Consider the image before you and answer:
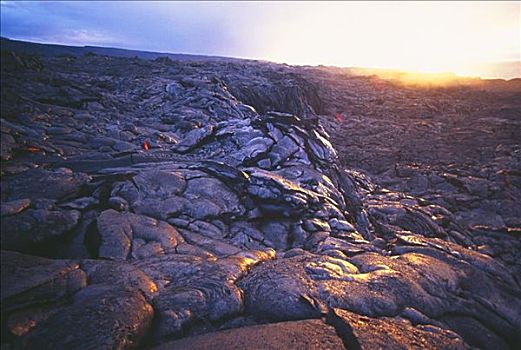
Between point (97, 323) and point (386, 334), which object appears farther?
point (386, 334)

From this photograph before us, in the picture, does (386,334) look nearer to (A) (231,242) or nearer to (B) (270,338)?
(B) (270,338)

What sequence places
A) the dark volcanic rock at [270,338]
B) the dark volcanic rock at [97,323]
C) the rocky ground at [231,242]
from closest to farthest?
the dark volcanic rock at [97,323]
the dark volcanic rock at [270,338]
the rocky ground at [231,242]

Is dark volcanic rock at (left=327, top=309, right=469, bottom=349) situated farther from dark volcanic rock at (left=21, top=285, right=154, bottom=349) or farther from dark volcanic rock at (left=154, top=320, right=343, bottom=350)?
dark volcanic rock at (left=21, top=285, right=154, bottom=349)

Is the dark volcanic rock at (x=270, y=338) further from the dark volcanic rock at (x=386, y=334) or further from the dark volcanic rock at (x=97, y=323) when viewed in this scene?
the dark volcanic rock at (x=97, y=323)

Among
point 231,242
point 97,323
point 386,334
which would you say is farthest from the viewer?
point 231,242

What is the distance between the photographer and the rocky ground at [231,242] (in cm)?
382

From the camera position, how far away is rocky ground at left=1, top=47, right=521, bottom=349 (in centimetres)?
382

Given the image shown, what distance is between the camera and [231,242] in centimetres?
650

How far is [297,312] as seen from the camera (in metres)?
4.32

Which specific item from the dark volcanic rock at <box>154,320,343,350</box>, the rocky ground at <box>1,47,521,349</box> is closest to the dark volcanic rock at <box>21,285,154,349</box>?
the rocky ground at <box>1,47,521,349</box>

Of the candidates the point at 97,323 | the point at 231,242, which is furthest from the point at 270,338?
the point at 231,242

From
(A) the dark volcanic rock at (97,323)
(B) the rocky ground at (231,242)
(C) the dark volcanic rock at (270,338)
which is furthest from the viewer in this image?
(B) the rocky ground at (231,242)

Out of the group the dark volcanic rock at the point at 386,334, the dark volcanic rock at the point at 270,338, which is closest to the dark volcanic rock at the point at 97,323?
the dark volcanic rock at the point at 270,338

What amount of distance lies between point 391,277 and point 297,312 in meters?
1.92
